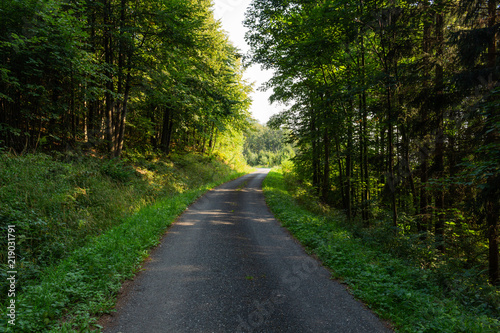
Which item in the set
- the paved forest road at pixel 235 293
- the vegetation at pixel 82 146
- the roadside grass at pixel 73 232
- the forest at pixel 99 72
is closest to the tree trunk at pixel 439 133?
the paved forest road at pixel 235 293

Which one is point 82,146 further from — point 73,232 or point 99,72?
point 73,232

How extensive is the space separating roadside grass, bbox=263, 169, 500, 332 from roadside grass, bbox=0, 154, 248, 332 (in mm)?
4474

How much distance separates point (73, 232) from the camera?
19.5 feet

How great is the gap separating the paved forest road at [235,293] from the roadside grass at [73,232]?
1.70 feet

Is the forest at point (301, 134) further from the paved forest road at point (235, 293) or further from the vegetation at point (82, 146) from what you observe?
the paved forest road at point (235, 293)

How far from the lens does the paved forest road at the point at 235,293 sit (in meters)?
3.24

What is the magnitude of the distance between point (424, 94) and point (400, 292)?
22.0 feet

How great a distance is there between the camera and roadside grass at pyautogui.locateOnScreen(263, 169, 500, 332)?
3105mm

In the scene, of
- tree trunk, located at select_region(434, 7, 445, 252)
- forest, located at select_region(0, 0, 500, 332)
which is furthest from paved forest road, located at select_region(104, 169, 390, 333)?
tree trunk, located at select_region(434, 7, 445, 252)

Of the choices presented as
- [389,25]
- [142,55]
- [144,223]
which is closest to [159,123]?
[142,55]

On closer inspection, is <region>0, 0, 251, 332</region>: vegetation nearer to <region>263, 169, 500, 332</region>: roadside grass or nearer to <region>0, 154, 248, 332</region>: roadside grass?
<region>0, 154, 248, 332</region>: roadside grass

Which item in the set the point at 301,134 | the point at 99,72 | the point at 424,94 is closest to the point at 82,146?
the point at 99,72

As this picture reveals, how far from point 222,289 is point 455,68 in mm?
9271

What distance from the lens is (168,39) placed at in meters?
12.1
